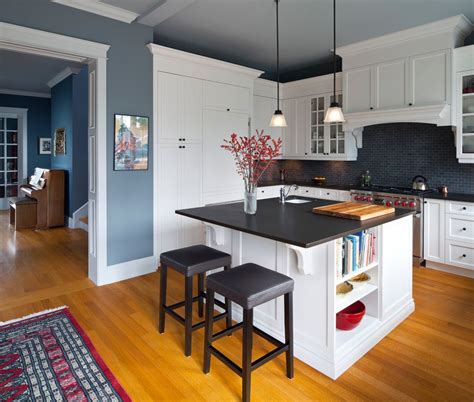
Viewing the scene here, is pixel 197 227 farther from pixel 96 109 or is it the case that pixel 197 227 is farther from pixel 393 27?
pixel 393 27

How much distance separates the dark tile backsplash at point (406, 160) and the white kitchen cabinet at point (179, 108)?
2480mm

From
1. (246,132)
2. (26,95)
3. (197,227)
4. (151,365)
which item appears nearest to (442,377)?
(151,365)

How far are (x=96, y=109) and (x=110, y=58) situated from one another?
561mm

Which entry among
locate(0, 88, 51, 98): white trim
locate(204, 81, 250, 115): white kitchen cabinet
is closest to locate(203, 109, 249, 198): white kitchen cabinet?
locate(204, 81, 250, 115): white kitchen cabinet

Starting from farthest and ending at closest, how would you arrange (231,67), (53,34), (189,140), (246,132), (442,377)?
(246,132) → (231,67) → (189,140) → (53,34) → (442,377)

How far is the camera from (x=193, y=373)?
2188 millimetres

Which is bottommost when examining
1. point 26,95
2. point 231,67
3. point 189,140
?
point 189,140

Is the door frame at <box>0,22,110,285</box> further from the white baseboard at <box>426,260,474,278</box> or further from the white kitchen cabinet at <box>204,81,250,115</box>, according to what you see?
the white baseboard at <box>426,260,474,278</box>

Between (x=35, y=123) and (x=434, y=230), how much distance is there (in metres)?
8.95


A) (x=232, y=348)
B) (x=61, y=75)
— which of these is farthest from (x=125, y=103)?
(x=61, y=75)

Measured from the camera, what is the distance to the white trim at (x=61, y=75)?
6059 mm

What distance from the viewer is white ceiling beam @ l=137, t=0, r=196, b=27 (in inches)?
129

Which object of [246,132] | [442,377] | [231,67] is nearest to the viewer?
[442,377]

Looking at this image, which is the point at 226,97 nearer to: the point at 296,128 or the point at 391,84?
the point at 296,128
